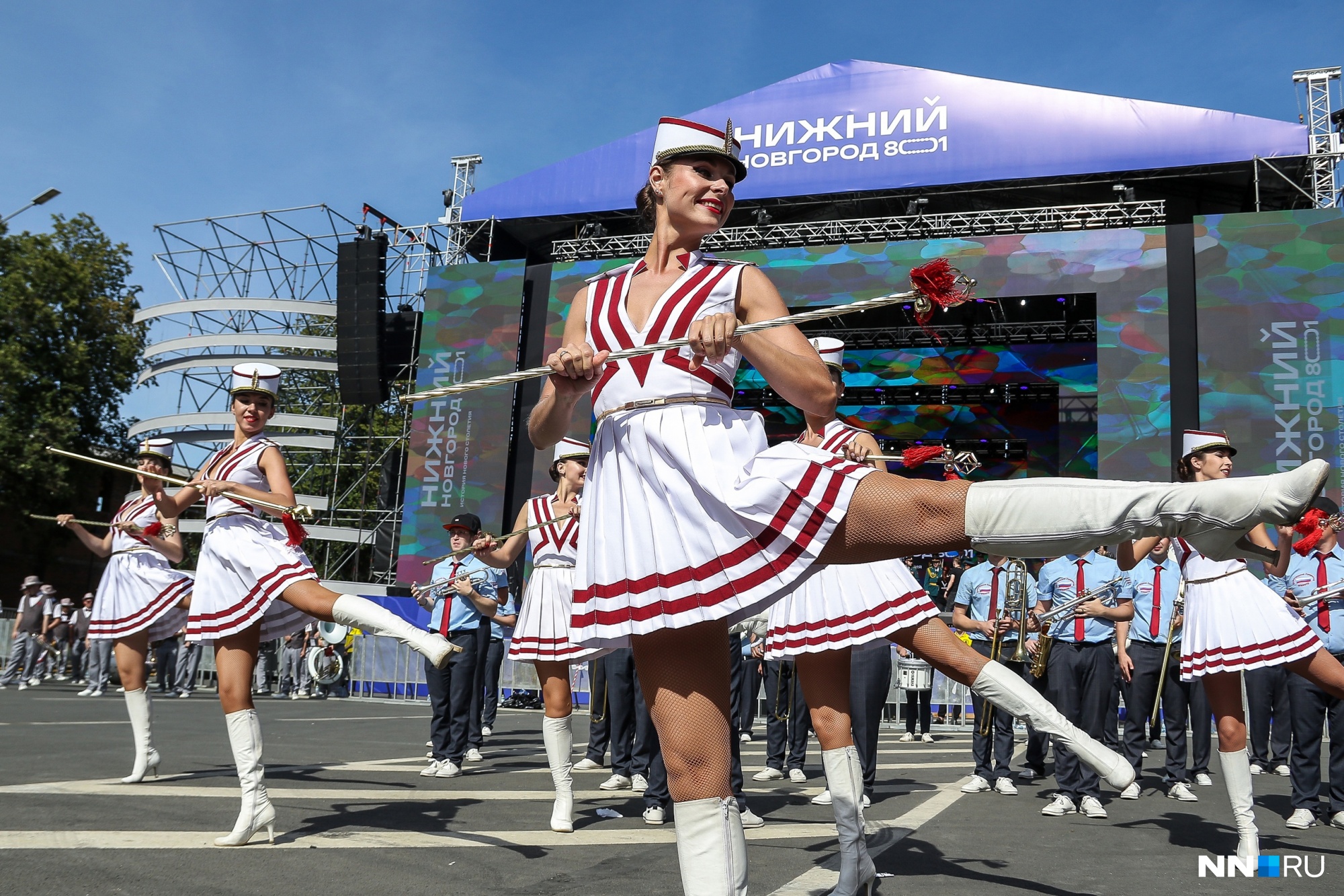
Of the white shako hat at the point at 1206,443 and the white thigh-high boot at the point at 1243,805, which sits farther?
the white shako hat at the point at 1206,443

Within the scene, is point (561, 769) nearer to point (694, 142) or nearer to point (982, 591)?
point (694, 142)

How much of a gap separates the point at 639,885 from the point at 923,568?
913 inches

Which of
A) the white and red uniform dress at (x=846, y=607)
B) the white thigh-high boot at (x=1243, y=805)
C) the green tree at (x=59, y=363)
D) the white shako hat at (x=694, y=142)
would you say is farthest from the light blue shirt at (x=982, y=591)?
the green tree at (x=59, y=363)

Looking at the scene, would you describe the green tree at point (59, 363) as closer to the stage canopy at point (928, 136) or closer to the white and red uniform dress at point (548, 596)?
the stage canopy at point (928, 136)

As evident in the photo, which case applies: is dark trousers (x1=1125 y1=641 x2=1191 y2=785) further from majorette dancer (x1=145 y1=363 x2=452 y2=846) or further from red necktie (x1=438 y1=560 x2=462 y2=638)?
majorette dancer (x1=145 y1=363 x2=452 y2=846)

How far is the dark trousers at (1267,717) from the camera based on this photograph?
34.1ft

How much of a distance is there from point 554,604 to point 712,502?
13.1ft

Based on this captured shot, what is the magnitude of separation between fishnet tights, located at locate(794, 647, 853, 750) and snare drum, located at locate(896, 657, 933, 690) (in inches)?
407

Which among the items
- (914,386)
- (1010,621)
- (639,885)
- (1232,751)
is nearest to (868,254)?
(914,386)

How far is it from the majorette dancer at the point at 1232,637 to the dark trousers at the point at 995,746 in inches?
102

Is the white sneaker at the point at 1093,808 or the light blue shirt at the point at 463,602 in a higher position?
the light blue shirt at the point at 463,602

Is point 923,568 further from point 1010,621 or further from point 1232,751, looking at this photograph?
point 1232,751

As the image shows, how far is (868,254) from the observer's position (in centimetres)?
2369

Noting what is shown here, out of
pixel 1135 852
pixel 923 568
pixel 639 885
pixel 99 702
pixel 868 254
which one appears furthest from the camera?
pixel 923 568
